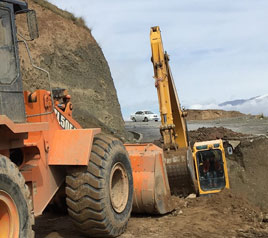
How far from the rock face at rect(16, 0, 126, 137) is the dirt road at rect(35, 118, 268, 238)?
11221 millimetres

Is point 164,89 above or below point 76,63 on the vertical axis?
below

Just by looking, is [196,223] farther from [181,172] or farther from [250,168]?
[250,168]

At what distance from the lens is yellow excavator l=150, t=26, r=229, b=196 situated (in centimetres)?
953

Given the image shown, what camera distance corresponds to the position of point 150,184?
293 inches

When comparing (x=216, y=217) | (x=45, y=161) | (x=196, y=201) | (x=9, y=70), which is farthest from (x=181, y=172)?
(x=9, y=70)

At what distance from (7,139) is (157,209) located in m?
3.52

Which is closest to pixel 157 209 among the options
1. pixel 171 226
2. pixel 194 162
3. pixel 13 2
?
pixel 171 226

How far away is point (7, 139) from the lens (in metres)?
4.80

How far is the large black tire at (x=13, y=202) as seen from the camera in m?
4.34

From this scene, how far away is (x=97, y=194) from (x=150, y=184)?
1.96 meters

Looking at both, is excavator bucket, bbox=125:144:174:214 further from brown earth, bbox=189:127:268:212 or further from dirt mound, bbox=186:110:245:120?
dirt mound, bbox=186:110:245:120

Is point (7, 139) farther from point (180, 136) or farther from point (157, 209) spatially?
point (180, 136)

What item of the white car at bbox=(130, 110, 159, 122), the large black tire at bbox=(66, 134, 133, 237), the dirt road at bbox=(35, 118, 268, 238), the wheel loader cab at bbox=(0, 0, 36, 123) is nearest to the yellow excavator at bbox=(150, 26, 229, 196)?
the dirt road at bbox=(35, 118, 268, 238)

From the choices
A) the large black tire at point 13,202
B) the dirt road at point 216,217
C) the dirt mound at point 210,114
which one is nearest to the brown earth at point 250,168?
the dirt road at point 216,217
